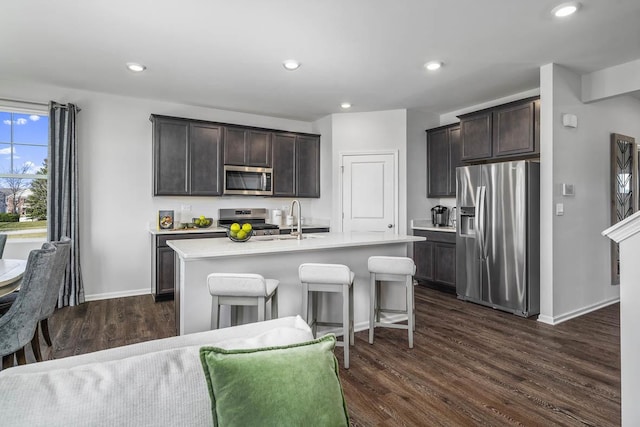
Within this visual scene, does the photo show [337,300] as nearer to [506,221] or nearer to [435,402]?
[435,402]

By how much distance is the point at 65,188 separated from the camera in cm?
408

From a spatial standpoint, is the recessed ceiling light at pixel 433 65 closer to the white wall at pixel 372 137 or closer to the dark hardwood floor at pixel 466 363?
the white wall at pixel 372 137

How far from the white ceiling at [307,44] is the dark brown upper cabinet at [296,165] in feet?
3.48

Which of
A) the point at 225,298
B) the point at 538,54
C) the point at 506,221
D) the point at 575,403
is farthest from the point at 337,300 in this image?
the point at 538,54

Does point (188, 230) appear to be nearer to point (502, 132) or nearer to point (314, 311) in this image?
point (314, 311)

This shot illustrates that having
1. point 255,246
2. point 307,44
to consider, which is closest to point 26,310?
point 255,246

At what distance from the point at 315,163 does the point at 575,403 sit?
14.5ft

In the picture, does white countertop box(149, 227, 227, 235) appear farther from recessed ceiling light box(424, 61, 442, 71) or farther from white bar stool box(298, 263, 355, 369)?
recessed ceiling light box(424, 61, 442, 71)

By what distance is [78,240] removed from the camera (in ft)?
13.8

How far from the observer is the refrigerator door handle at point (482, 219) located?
13.6ft

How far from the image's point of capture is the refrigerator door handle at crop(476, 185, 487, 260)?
415 cm

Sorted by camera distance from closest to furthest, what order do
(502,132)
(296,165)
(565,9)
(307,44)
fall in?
(565,9) < (307,44) < (502,132) < (296,165)

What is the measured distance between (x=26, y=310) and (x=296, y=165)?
400cm

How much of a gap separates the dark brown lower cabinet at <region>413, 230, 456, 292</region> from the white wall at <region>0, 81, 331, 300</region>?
3641 millimetres
